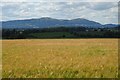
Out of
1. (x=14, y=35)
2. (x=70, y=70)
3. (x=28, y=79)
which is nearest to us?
(x=28, y=79)

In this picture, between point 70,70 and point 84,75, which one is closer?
point 84,75

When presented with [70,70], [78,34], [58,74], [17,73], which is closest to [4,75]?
[17,73]

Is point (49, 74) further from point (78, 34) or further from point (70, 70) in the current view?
point (78, 34)

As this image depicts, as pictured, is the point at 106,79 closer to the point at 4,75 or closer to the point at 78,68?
the point at 78,68

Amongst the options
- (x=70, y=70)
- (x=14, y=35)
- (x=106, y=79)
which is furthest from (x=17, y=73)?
(x=14, y=35)

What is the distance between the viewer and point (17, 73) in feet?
39.2

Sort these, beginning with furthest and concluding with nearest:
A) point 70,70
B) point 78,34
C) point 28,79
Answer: point 78,34
point 70,70
point 28,79

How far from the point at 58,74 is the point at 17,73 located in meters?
1.86

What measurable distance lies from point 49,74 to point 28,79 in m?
1.29

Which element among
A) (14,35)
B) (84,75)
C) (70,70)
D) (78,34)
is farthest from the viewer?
(78,34)

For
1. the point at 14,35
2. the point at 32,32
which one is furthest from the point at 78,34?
the point at 14,35

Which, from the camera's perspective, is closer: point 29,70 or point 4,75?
point 4,75

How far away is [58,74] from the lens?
1141 cm

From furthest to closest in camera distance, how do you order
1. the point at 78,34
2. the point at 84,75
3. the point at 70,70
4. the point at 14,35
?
the point at 78,34 < the point at 14,35 < the point at 70,70 < the point at 84,75
